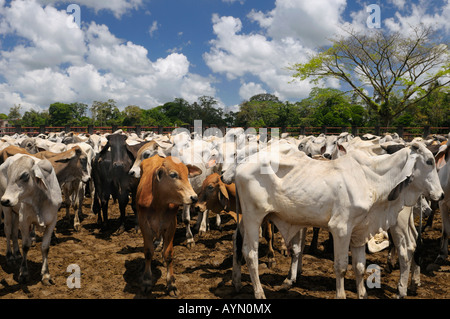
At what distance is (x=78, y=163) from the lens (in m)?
6.92

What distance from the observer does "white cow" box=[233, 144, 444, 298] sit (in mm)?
4090

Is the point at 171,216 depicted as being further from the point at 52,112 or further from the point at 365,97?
the point at 52,112

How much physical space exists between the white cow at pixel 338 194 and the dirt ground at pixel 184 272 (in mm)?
759

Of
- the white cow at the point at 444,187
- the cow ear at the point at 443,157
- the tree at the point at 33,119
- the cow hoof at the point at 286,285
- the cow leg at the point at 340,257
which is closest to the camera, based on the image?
the cow leg at the point at 340,257

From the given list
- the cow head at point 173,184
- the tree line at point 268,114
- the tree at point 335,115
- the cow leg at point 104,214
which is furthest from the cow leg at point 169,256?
the tree at point 335,115

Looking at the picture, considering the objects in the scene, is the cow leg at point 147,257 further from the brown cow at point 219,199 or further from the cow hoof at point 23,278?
the cow hoof at point 23,278

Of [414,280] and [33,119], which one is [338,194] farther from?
[33,119]

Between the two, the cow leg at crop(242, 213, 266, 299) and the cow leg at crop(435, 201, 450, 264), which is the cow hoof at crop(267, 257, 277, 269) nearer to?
the cow leg at crop(242, 213, 266, 299)

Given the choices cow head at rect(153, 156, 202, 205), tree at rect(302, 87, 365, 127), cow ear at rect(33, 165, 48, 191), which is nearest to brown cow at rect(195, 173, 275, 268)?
cow head at rect(153, 156, 202, 205)

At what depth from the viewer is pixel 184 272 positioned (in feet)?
18.1

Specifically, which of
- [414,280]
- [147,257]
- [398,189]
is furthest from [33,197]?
[414,280]

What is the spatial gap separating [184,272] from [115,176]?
129 inches

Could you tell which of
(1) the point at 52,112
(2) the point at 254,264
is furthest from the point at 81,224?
(1) the point at 52,112

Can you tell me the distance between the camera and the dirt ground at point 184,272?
15.6 feet
